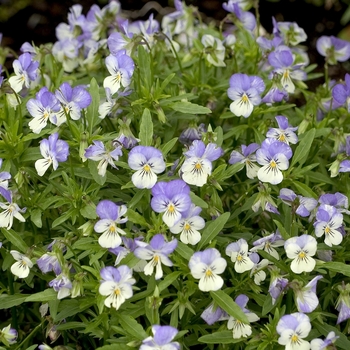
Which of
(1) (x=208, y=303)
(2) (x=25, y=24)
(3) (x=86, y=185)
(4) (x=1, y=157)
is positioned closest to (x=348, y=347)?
(1) (x=208, y=303)

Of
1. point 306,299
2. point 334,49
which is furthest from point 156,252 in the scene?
point 334,49

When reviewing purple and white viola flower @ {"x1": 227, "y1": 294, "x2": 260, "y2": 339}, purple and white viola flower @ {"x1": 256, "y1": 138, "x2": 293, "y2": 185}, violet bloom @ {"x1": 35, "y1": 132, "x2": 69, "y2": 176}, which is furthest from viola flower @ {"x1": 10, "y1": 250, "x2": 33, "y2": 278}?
purple and white viola flower @ {"x1": 256, "y1": 138, "x2": 293, "y2": 185}

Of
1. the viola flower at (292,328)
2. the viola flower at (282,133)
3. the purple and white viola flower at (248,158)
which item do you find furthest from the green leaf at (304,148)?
the viola flower at (292,328)

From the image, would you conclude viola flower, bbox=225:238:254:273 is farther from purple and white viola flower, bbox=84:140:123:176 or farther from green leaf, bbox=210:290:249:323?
purple and white viola flower, bbox=84:140:123:176

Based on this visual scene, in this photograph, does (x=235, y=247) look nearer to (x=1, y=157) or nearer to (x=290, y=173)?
(x=290, y=173)

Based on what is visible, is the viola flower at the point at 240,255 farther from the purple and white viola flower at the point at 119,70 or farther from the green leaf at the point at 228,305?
the purple and white viola flower at the point at 119,70
